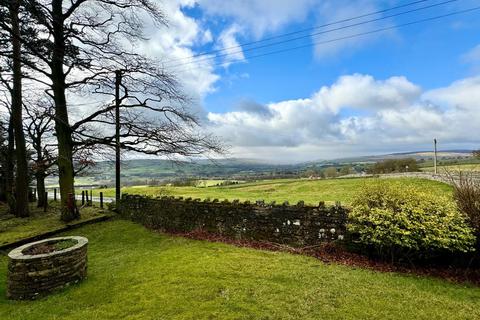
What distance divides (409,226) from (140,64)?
11.9m

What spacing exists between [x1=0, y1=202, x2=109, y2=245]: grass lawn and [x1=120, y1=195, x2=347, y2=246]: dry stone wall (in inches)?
161

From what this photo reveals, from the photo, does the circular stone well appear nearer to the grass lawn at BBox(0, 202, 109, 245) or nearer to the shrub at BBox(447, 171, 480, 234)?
the grass lawn at BBox(0, 202, 109, 245)

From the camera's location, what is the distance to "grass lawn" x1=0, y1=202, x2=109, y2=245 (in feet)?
39.4

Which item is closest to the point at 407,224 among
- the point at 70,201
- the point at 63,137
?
the point at 70,201

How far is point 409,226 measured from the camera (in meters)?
6.64

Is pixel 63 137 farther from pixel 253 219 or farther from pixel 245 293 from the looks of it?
pixel 245 293

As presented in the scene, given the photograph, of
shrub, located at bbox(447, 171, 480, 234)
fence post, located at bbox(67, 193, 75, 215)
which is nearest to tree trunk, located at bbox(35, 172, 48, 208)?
fence post, located at bbox(67, 193, 75, 215)

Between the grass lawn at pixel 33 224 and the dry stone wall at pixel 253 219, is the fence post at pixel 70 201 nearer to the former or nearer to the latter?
the grass lawn at pixel 33 224

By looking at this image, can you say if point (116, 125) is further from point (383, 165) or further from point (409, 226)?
point (383, 165)

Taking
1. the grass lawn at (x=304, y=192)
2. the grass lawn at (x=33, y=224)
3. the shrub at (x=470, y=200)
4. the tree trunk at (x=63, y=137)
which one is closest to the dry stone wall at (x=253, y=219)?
the shrub at (x=470, y=200)

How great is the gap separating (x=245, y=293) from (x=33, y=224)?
13.0 m

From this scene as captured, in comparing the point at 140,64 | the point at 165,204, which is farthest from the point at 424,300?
the point at 140,64

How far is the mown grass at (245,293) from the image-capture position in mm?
4918

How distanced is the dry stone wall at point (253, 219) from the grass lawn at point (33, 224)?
409 cm
